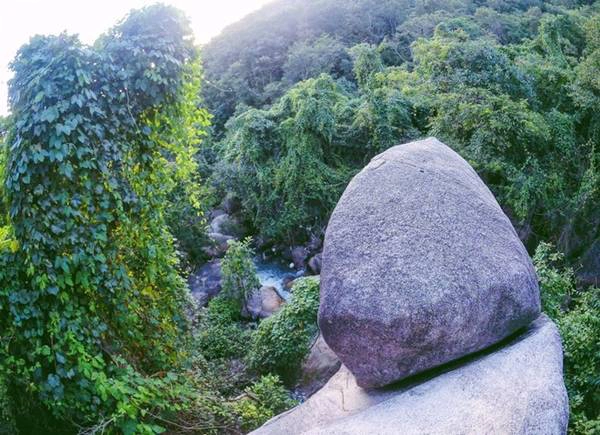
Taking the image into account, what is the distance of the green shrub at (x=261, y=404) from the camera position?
20.3 feet

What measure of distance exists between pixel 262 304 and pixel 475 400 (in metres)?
9.20

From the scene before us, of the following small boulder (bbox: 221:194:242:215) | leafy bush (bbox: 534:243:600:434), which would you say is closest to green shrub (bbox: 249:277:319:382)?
leafy bush (bbox: 534:243:600:434)

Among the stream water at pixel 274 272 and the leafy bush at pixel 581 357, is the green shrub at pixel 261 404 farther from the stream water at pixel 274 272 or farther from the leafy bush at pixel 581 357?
the stream water at pixel 274 272

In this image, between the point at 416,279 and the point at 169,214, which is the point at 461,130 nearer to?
the point at 169,214

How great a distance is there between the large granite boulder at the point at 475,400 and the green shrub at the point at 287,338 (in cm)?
377

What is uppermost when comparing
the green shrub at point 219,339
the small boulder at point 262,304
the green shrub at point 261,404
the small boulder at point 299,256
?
the green shrub at point 261,404

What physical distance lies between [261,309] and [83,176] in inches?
316

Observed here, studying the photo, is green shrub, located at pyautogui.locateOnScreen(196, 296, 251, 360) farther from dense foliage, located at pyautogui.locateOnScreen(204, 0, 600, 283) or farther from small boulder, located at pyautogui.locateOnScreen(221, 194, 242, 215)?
small boulder, located at pyautogui.locateOnScreen(221, 194, 242, 215)

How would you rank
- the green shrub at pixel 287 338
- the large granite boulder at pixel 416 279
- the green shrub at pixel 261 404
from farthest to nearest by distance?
the green shrub at pixel 287 338, the green shrub at pixel 261 404, the large granite boulder at pixel 416 279

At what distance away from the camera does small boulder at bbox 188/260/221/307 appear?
45.5ft

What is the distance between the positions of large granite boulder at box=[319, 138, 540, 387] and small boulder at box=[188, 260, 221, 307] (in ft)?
31.4

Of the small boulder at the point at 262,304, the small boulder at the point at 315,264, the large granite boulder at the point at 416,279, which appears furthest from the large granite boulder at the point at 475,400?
Answer: the small boulder at the point at 315,264

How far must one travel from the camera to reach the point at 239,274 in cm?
1192

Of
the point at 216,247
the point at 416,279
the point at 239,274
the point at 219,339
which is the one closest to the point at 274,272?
the point at 216,247
